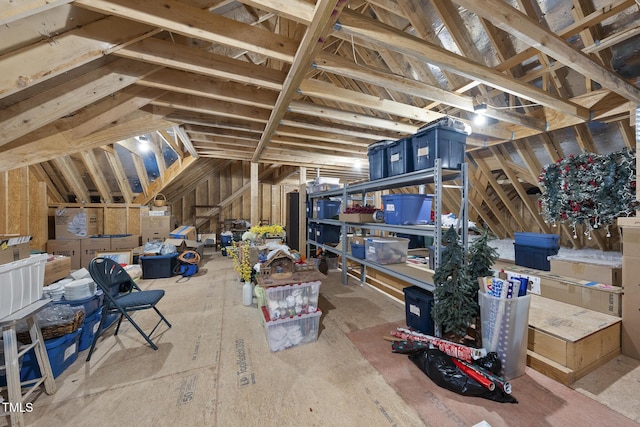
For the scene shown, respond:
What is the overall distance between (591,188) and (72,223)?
7430 mm

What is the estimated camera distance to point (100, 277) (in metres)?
1.80

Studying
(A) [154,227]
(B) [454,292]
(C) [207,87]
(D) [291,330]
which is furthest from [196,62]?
(A) [154,227]

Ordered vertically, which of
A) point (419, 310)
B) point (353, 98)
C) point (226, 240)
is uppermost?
point (353, 98)

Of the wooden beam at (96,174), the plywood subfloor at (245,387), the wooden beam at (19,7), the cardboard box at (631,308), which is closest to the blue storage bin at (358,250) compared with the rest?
the plywood subfloor at (245,387)

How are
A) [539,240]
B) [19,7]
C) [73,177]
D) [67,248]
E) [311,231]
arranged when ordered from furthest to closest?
1. [311,231]
2. [73,177]
3. [67,248]
4. [539,240]
5. [19,7]

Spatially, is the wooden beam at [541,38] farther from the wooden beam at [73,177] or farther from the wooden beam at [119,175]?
the wooden beam at [73,177]

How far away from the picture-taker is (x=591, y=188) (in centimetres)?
263

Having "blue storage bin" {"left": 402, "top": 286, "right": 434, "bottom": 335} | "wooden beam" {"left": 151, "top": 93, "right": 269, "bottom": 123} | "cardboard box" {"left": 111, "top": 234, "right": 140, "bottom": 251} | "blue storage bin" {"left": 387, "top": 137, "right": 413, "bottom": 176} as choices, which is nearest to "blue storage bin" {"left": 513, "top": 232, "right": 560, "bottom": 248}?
"blue storage bin" {"left": 402, "top": 286, "right": 434, "bottom": 335}

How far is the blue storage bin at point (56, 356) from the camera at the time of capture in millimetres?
1457

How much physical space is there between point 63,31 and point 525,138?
5217 mm

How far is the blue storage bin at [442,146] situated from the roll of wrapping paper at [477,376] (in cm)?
151

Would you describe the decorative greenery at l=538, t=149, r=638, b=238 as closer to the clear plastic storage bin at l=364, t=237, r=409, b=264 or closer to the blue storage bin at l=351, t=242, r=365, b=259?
the clear plastic storage bin at l=364, t=237, r=409, b=264

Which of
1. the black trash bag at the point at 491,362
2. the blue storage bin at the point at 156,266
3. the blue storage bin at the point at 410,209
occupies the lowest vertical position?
the black trash bag at the point at 491,362

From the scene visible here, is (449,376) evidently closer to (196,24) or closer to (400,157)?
(400,157)
